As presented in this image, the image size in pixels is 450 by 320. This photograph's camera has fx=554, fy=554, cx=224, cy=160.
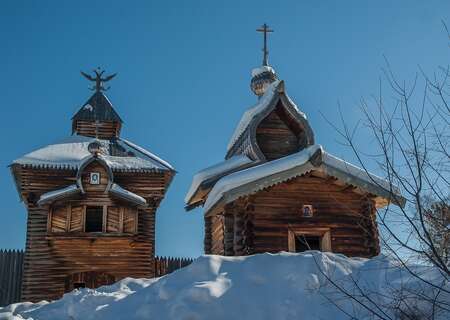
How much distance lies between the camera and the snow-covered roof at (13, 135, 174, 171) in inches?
910

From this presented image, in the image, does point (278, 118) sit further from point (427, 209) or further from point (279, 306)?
point (427, 209)

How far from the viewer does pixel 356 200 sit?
13.1 metres

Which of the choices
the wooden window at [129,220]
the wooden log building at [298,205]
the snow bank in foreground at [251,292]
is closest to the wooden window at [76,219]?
the wooden window at [129,220]

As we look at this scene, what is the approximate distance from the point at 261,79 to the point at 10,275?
13601 millimetres

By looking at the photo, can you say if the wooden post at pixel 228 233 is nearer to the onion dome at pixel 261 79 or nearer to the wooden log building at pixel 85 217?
the onion dome at pixel 261 79

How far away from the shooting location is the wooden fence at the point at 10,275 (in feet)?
76.2

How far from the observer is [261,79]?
19.2 meters

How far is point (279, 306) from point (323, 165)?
5.47 m

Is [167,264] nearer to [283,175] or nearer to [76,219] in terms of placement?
[76,219]

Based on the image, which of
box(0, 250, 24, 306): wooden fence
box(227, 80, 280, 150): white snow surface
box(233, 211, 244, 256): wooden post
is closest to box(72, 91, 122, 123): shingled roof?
box(0, 250, 24, 306): wooden fence

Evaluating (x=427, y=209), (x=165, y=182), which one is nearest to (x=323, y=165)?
(x=427, y=209)

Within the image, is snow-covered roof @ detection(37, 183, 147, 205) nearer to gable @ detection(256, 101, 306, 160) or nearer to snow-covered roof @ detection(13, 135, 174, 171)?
snow-covered roof @ detection(13, 135, 174, 171)

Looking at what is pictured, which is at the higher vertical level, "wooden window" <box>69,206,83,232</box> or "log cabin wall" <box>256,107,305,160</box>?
"log cabin wall" <box>256,107,305,160</box>

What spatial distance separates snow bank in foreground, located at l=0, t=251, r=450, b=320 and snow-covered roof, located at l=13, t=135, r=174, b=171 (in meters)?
14.7
